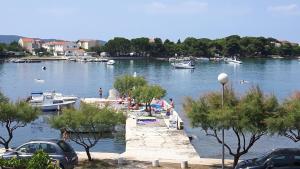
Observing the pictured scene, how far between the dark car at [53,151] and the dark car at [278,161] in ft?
22.8

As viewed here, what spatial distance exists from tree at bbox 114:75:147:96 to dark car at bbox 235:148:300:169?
36806 mm

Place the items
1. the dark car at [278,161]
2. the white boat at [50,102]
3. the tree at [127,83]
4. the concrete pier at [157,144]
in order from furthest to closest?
the white boat at [50,102] < the tree at [127,83] < the concrete pier at [157,144] < the dark car at [278,161]

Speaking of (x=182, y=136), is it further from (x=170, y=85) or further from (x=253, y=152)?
(x=170, y=85)

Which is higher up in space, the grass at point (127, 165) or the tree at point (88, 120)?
the tree at point (88, 120)

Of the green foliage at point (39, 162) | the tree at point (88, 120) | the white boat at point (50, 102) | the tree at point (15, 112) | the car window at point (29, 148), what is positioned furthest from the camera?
the white boat at point (50, 102)

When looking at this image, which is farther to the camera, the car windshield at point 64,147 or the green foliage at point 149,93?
the green foliage at point 149,93

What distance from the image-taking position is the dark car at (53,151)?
2145 centimetres

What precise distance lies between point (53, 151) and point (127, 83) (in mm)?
37637

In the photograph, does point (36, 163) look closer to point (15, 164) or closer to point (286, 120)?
point (15, 164)

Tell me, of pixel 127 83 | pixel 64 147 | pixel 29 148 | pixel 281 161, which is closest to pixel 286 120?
pixel 281 161

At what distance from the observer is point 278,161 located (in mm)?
20891

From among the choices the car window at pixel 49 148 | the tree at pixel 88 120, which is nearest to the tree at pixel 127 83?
the tree at pixel 88 120

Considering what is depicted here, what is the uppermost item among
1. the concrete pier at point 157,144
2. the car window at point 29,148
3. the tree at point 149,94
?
the car window at point 29,148

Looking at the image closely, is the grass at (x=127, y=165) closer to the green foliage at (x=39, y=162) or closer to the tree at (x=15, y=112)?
the tree at (x=15, y=112)
